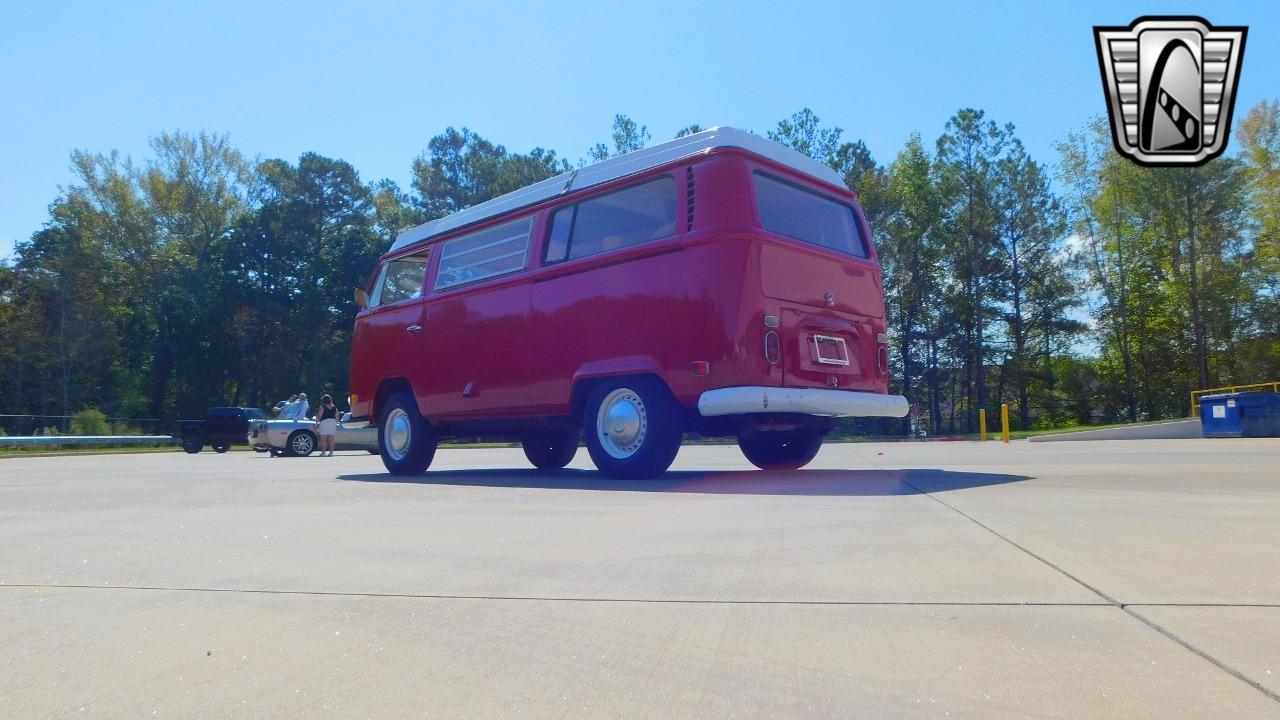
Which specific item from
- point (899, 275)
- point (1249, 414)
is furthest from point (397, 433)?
point (899, 275)

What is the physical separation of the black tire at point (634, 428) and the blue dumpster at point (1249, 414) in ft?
62.2

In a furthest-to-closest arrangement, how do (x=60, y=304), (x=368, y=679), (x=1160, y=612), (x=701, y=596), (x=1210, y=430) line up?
(x=60, y=304) < (x=1210, y=430) < (x=701, y=596) < (x=1160, y=612) < (x=368, y=679)

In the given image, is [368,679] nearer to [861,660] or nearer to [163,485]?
[861,660]

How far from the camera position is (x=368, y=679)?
2.23 m

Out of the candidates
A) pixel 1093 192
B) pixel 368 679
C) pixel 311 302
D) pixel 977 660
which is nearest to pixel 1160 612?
pixel 977 660

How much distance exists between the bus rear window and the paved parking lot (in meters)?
3.35

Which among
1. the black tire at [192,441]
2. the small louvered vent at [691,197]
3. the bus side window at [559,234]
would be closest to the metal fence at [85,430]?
the black tire at [192,441]

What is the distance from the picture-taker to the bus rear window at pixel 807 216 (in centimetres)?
810

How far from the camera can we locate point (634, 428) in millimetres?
8164

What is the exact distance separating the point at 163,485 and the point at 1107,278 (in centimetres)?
4629

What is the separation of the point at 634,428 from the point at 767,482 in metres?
1.29

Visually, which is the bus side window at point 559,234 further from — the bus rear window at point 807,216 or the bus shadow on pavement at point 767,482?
the bus shadow on pavement at point 767,482

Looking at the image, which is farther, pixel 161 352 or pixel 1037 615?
pixel 161 352

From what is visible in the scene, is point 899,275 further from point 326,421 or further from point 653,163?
point 653,163
